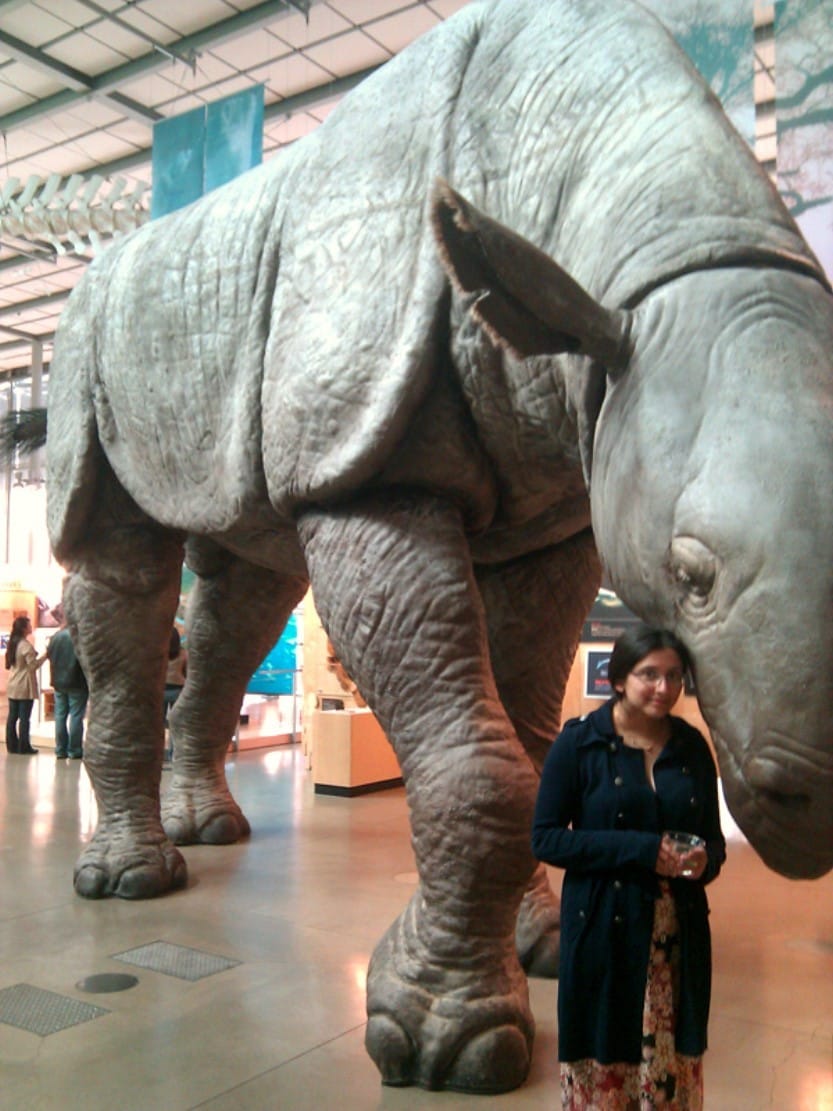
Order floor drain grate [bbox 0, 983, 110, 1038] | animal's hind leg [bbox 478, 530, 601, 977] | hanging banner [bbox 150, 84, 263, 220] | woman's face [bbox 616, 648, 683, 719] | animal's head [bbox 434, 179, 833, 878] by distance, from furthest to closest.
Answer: hanging banner [bbox 150, 84, 263, 220] → animal's hind leg [bbox 478, 530, 601, 977] → floor drain grate [bbox 0, 983, 110, 1038] → woman's face [bbox 616, 648, 683, 719] → animal's head [bbox 434, 179, 833, 878]

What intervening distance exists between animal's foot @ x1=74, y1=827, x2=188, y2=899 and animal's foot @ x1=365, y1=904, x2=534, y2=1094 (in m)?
1.73

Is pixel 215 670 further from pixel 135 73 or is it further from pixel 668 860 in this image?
pixel 135 73

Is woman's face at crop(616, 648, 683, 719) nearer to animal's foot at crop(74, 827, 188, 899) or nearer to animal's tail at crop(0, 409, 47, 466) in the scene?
animal's foot at crop(74, 827, 188, 899)

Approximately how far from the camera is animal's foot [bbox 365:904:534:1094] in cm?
235

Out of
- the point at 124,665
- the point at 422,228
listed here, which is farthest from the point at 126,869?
the point at 422,228

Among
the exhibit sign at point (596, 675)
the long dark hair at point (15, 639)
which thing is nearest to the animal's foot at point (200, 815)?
the exhibit sign at point (596, 675)

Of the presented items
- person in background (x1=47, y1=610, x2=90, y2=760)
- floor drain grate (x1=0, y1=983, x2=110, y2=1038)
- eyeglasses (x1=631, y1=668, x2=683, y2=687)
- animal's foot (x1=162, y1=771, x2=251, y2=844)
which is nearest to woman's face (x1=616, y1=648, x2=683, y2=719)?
eyeglasses (x1=631, y1=668, x2=683, y2=687)

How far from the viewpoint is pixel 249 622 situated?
504 centimetres

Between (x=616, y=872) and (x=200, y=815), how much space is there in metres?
3.38

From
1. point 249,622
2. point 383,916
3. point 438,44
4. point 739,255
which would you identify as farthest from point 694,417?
point 249,622

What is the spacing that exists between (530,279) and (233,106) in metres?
6.68

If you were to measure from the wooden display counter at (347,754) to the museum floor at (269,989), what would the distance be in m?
1.63

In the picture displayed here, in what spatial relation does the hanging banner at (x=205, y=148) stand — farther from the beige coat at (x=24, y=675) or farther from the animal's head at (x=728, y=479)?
the animal's head at (x=728, y=479)

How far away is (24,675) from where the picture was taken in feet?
31.8
